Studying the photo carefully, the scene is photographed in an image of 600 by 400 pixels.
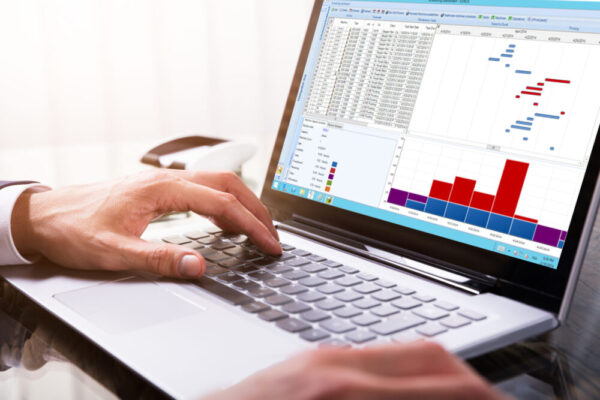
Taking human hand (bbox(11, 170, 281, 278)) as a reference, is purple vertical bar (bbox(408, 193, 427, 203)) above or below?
above

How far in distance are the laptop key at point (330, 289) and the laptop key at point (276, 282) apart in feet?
0.14

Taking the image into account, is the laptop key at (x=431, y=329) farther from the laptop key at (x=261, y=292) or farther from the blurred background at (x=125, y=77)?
the blurred background at (x=125, y=77)

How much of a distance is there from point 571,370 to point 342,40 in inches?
21.9

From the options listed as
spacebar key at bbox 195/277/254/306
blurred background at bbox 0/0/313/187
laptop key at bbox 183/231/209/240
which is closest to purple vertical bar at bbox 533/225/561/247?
spacebar key at bbox 195/277/254/306

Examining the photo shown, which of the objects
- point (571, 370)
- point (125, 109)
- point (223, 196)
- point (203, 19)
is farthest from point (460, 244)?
point (203, 19)

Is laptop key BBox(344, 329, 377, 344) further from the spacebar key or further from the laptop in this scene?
the spacebar key

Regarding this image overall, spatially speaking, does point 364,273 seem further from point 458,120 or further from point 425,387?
point 425,387

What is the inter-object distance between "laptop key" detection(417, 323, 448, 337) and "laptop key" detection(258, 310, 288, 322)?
0.43 feet

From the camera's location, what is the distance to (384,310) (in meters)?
0.57

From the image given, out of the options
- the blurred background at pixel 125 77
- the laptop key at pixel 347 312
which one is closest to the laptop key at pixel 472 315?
the laptop key at pixel 347 312

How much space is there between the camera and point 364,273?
683 mm

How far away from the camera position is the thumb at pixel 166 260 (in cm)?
64

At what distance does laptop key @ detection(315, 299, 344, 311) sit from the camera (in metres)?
0.57

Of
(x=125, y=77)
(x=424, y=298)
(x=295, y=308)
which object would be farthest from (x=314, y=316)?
(x=125, y=77)
